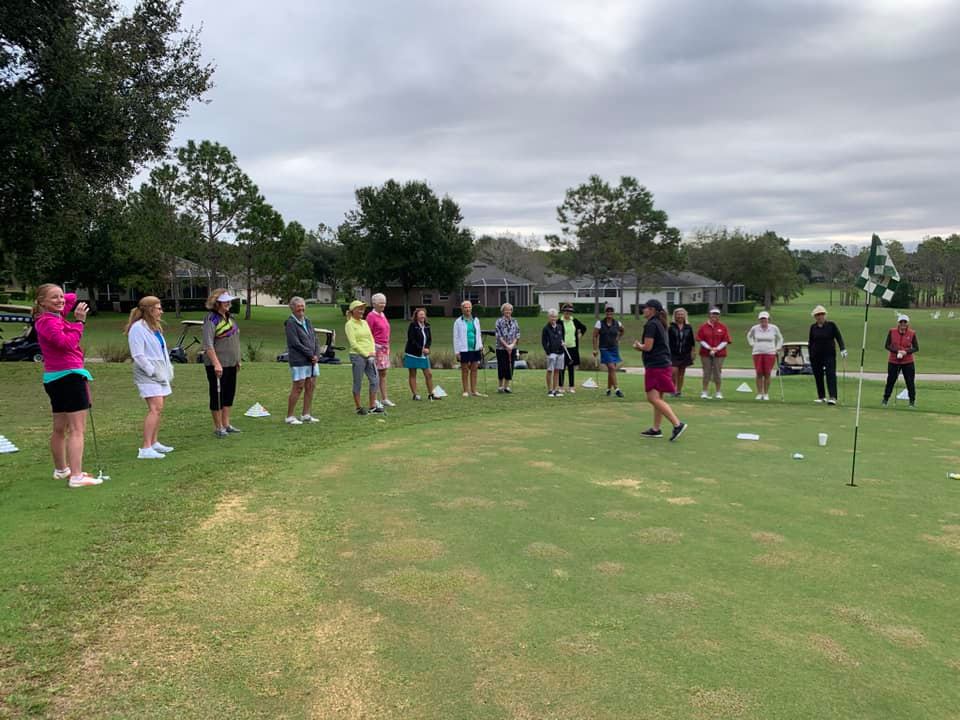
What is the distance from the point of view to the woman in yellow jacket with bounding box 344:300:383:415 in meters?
11.7

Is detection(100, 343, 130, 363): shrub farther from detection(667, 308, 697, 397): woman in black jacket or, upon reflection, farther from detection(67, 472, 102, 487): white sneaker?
detection(667, 308, 697, 397): woman in black jacket

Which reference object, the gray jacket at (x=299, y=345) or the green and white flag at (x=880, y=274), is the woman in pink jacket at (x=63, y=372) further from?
the green and white flag at (x=880, y=274)

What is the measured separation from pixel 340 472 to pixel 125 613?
3.71 m

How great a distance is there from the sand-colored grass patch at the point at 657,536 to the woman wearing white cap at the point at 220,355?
6077 millimetres

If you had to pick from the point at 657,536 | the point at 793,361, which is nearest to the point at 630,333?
the point at 793,361

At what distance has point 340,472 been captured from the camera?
7734mm

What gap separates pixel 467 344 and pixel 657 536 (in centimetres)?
916

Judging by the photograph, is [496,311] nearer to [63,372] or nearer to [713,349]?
[713,349]

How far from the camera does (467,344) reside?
14.3m

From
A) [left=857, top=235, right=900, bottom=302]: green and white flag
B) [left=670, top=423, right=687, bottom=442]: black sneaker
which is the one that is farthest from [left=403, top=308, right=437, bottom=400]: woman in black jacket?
[left=857, top=235, right=900, bottom=302]: green and white flag

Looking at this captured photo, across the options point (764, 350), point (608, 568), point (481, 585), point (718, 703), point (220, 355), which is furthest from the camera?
point (764, 350)

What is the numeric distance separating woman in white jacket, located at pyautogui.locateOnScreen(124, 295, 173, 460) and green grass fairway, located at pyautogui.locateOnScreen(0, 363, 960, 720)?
652mm

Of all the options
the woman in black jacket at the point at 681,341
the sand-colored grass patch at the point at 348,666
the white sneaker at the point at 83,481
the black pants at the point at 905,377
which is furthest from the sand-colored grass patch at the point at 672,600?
the black pants at the point at 905,377

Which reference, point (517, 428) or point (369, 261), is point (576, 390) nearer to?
point (517, 428)
